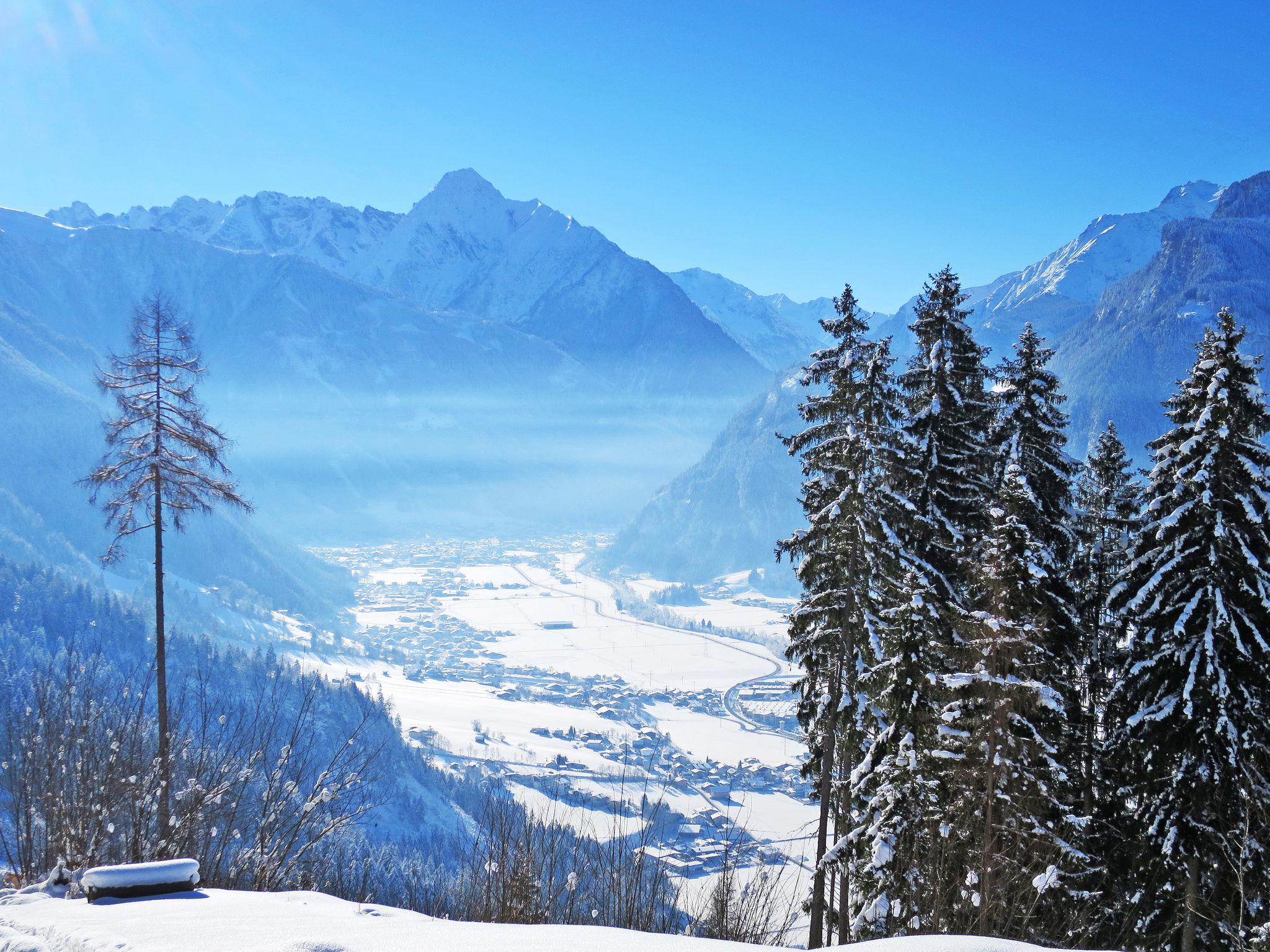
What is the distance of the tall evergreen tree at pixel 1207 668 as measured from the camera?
11.9 metres

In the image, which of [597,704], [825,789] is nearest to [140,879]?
[825,789]

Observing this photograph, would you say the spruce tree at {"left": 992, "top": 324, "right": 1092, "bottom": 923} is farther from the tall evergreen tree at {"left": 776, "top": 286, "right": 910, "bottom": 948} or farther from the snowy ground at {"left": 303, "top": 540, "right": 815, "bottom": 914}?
the snowy ground at {"left": 303, "top": 540, "right": 815, "bottom": 914}

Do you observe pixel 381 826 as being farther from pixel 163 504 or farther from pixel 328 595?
pixel 328 595

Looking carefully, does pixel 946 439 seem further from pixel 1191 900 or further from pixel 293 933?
pixel 293 933

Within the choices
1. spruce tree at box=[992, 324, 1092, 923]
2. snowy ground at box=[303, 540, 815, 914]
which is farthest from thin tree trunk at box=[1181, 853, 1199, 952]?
snowy ground at box=[303, 540, 815, 914]

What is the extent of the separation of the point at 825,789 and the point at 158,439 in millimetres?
15304

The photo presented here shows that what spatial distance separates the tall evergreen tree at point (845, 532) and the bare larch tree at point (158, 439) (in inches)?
483

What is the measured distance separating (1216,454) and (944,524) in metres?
4.29

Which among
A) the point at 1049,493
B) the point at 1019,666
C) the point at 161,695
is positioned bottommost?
the point at 161,695

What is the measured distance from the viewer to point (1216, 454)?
12273mm

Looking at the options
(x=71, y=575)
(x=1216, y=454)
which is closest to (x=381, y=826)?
(x=1216, y=454)

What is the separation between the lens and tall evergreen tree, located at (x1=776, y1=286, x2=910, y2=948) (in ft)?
47.1

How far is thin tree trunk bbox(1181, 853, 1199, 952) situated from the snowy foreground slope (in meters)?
Result: 10.8

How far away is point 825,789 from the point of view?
15484 mm
